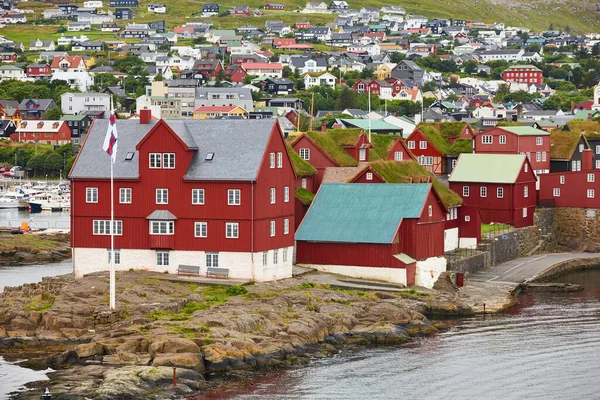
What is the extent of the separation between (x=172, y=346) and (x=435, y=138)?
53076mm

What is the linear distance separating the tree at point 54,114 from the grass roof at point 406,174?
106m

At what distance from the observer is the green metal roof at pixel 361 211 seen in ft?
201

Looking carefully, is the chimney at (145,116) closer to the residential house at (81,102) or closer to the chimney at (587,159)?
the chimney at (587,159)

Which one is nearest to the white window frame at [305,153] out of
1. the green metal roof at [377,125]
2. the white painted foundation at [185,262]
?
the white painted foundation at [185,262]

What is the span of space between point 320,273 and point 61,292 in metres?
13.9

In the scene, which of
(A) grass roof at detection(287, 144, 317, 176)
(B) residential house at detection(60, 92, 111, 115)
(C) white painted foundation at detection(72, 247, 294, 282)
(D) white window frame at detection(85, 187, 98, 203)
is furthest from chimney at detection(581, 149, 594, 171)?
(B) residential house at detection(60, 92, 111, 115)

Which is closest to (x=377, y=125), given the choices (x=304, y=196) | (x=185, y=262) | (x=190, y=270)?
(x=304, y=196)

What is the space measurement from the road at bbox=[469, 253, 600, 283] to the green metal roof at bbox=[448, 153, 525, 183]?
5.50 metres

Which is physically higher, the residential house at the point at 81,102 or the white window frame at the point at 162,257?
the white window frame at the point at 162,257

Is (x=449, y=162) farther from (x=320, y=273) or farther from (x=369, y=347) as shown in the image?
(x=369, y=347)

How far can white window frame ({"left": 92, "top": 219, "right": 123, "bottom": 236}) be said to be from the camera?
2334 inches

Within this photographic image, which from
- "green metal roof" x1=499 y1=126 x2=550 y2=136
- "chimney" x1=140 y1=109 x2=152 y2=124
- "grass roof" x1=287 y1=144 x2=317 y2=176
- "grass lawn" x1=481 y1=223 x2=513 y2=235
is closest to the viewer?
"chimney" x1=140 y1=109 x2=152 y2=124

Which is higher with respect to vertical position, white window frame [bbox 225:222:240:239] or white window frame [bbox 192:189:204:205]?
white window frame [bbox 192:189:204:205]

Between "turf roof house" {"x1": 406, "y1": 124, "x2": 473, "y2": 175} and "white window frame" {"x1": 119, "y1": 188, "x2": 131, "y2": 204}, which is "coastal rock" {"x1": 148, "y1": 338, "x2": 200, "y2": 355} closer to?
"white window frame" {"x1": 119, "y1": 188, "x2": 131, "y2": 204}
